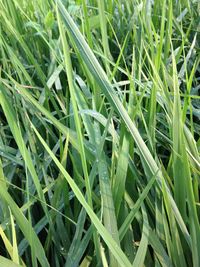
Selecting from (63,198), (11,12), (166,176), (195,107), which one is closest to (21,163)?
(63,198)

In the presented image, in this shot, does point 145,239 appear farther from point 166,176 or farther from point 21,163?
point 21,163

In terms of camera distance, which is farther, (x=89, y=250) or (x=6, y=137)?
(x=6, y=137)

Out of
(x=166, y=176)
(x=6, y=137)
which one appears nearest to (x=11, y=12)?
(x=6, y=137)

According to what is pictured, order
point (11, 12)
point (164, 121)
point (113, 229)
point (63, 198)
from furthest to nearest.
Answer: point (11, 12)
point (164, 121)
point (63, 198)
point (113, 229)

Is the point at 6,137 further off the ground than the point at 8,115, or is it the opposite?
the point at 8,115

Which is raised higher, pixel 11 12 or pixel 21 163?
pixel 11 12

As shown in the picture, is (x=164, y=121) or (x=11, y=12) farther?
(x=11, y=12)

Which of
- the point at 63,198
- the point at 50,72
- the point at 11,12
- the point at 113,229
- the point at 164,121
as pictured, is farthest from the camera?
the point at 11,12

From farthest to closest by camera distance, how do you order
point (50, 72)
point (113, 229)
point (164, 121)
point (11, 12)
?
1. point (11, 12)
2. point (50, 72)
3. point (164, 121)
4. point (113, 229)

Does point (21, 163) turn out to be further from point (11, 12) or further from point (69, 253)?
point (11, 12)
